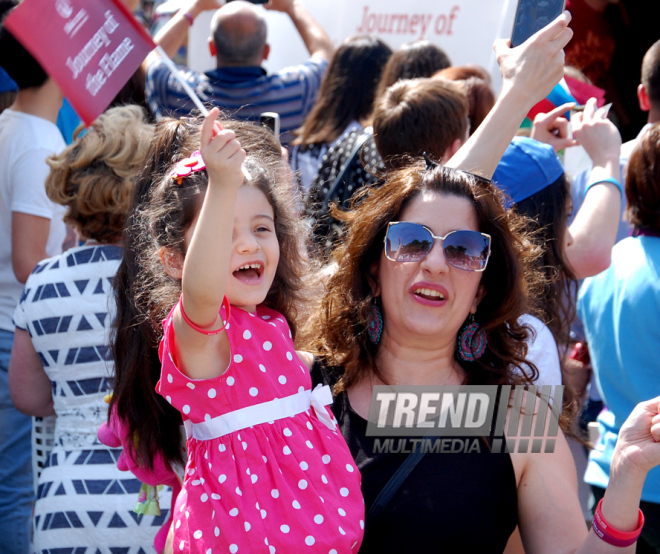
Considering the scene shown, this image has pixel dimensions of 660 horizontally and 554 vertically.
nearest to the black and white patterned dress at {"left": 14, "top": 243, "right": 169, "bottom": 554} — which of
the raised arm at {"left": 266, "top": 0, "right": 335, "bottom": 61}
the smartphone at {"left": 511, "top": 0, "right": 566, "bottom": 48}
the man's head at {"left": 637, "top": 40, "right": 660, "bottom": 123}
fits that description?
the smartphone at {"left": 511, "top": 0, "right": 566, "bottom": 48}

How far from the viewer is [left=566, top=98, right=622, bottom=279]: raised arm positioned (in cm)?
260

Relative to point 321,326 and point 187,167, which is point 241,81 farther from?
point 187,167

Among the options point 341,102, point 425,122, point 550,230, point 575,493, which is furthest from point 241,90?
point 575,493

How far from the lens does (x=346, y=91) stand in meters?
4.04

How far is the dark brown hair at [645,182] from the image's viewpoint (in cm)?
266

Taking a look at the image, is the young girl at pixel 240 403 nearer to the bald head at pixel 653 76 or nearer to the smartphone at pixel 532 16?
the smartphone at pixel 532 16

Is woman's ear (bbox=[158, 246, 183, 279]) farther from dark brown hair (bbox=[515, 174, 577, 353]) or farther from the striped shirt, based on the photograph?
the striped shirt

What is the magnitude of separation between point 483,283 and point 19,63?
2407 millimetres

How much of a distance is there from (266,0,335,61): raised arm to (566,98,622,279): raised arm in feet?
7.62

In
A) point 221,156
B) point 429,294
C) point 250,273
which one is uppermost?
point 221,156

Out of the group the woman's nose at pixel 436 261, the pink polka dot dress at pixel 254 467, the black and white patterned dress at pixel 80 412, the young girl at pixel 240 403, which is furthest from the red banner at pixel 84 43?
the woman's nose at pixel 436 261

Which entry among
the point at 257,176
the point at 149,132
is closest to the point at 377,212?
the point at 257,176

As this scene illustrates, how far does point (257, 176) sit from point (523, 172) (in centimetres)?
107

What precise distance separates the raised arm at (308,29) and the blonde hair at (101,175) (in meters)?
2.18
